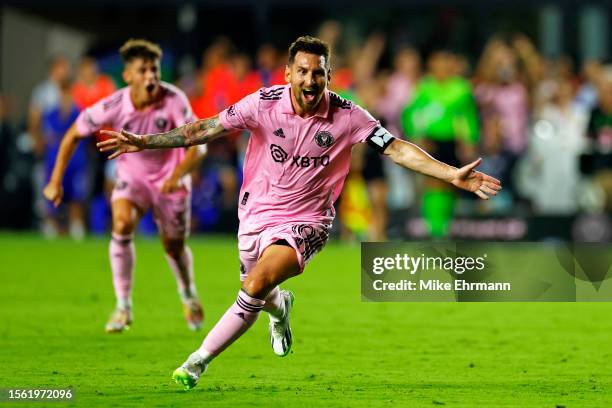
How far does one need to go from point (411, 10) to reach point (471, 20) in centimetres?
107

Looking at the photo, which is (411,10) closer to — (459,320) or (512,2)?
(512,2)

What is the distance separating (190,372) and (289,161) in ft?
4.75

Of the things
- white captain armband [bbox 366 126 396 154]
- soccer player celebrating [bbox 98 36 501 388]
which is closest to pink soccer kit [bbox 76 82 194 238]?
soccer player celebrating [bbox 98 36 501 388]

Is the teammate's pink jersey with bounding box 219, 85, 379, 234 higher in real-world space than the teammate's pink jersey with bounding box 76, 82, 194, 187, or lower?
lower

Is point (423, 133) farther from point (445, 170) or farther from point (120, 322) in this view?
point (445, 170)

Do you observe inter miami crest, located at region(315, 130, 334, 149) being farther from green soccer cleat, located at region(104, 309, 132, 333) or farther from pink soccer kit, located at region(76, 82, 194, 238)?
green soccer cleat, located at region(104, 309, 132, 333)

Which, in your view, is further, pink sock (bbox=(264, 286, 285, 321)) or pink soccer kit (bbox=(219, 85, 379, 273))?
pink sock (bbox=(264, 286, 285, 321))

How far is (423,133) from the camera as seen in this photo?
18.9m

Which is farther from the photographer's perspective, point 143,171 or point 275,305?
point 143,171

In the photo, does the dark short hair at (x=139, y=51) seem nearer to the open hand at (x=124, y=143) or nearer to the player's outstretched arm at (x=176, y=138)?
the player's outstretched arm at (x=176, y=138)

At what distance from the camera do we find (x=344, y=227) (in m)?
20.8

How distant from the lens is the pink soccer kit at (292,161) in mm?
8055

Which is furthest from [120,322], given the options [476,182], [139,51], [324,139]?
[476,182]

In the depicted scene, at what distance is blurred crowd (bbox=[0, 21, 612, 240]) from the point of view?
19172mm
